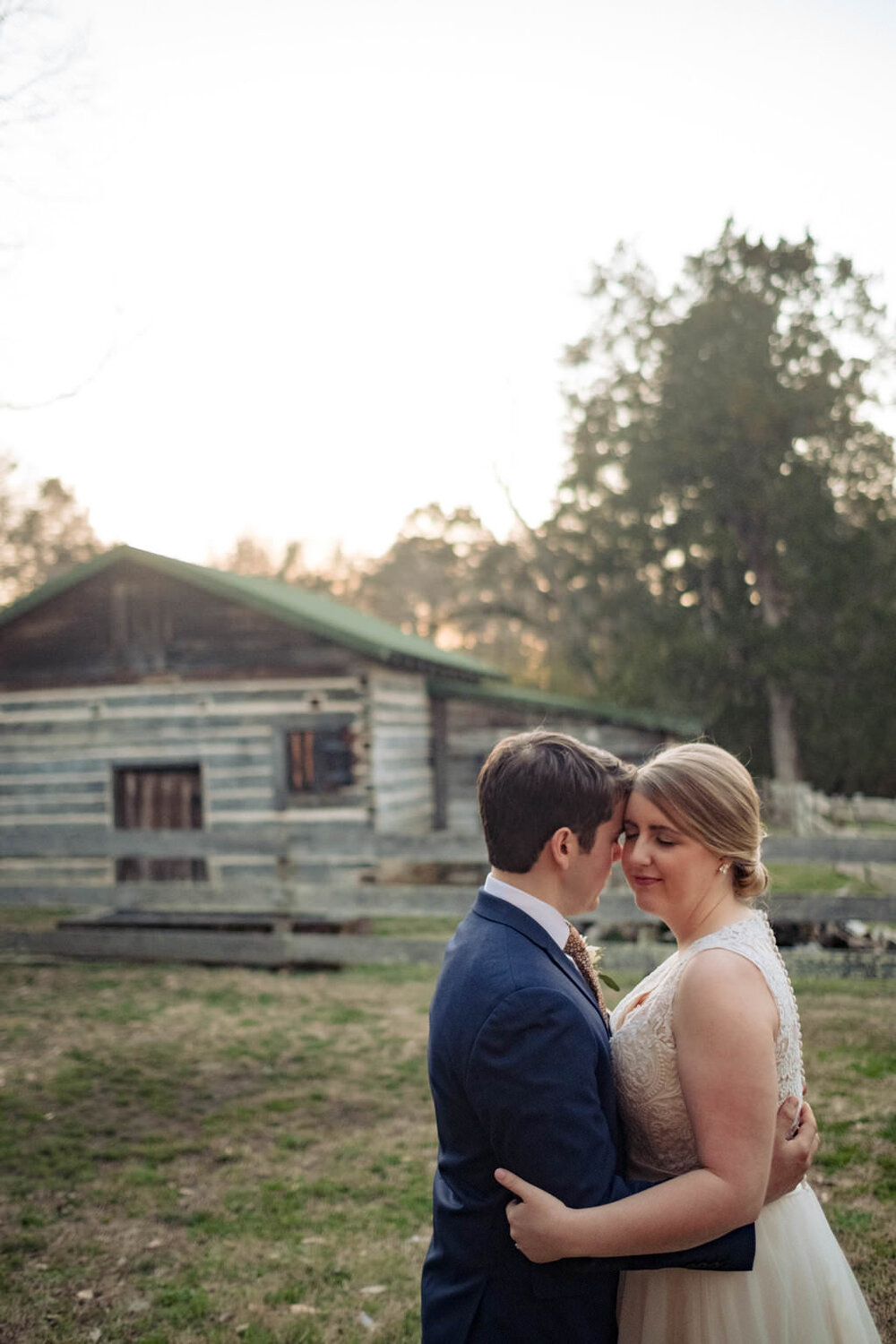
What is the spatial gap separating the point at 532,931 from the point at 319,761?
13.1 m

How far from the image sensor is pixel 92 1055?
772 cm

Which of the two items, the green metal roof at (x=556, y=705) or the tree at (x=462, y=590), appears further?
the tree at (x=462, y=590)

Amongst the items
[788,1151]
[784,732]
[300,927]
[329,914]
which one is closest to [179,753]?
[300,927]

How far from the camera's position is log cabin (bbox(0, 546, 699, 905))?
15.1m

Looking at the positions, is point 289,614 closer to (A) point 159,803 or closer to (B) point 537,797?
(A) point 159,803

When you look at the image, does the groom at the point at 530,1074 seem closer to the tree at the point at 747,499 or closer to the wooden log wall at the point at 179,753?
the wooden log wall at the point at 179,753

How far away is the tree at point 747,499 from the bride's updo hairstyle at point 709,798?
2533 centimetres

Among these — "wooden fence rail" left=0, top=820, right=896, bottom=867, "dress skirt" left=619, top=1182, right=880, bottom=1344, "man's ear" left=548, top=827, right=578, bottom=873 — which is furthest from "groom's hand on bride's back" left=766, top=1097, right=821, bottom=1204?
"wooden fence rail" left=0, top=820, right=896, bottom=867

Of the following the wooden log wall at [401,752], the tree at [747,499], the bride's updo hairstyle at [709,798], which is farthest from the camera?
the tree at [747,499]

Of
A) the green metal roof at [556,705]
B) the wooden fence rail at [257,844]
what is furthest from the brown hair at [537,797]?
the green metal roof at [556,705]

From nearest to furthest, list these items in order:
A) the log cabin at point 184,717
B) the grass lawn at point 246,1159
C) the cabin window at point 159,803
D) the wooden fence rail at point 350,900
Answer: the grass lawn at point 246,1159
the wooden fence rail at point 350,900
the log cabin at point 184,717
the cabin window at point 159,803

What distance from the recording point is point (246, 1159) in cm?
577

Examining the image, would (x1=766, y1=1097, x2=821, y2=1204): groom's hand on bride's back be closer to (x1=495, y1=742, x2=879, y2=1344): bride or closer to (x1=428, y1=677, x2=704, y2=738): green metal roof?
(x1=495, y1=742, x2=879, y2=1344): bride

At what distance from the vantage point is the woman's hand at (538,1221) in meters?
2.07
